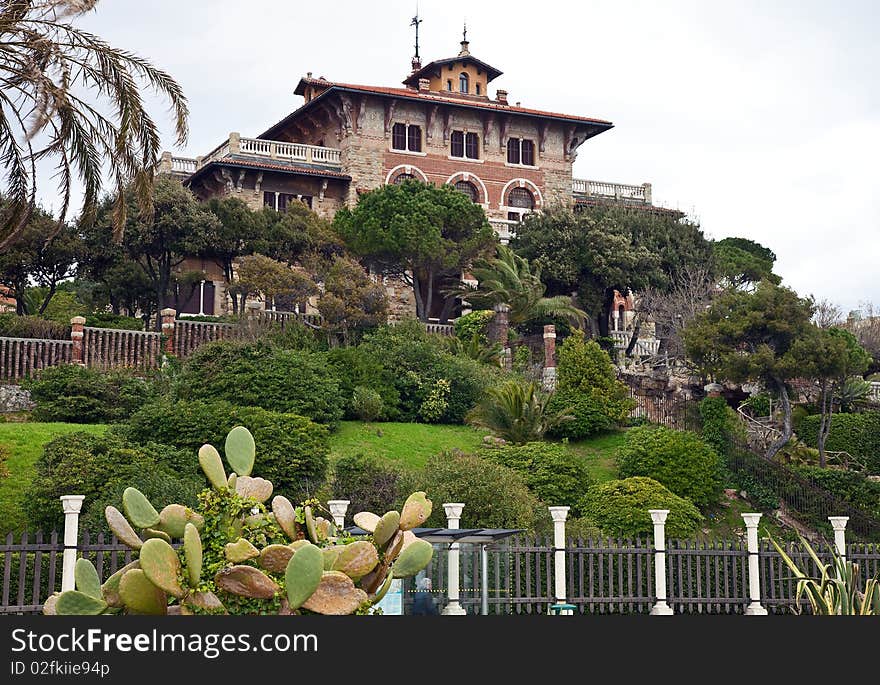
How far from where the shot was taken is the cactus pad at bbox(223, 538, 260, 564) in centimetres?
880

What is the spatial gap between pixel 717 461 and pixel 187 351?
14192mm

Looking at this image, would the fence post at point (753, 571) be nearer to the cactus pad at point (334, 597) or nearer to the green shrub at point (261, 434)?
the green shrub at point (261, 434)

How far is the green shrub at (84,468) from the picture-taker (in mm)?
19672

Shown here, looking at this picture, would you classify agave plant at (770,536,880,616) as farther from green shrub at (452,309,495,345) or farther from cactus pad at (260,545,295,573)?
green shrub at (452,309,495,345)

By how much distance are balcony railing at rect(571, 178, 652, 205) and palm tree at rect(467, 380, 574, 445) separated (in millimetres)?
24293

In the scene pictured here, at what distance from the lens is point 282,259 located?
130 ft

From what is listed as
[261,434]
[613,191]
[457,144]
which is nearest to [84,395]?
[261,434]

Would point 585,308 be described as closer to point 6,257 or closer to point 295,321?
point 295,321

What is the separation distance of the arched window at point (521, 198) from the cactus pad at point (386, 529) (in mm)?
41857

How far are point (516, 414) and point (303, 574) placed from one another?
20.3 metres

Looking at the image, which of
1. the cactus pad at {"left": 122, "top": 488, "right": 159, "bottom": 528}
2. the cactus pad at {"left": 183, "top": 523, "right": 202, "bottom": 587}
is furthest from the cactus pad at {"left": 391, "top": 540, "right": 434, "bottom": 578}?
the cactus pad at {"left": 122, "top": 488, "right": 159, "bottom": 528}

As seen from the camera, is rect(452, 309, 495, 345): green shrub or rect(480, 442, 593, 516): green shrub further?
rect(452, 309, 495, 345): green shrub

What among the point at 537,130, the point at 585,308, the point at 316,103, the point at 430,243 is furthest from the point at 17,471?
the point at 537,130

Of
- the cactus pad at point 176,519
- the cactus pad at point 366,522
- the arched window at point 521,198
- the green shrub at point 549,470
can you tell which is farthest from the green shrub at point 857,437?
the cactus pad at point 176,519
